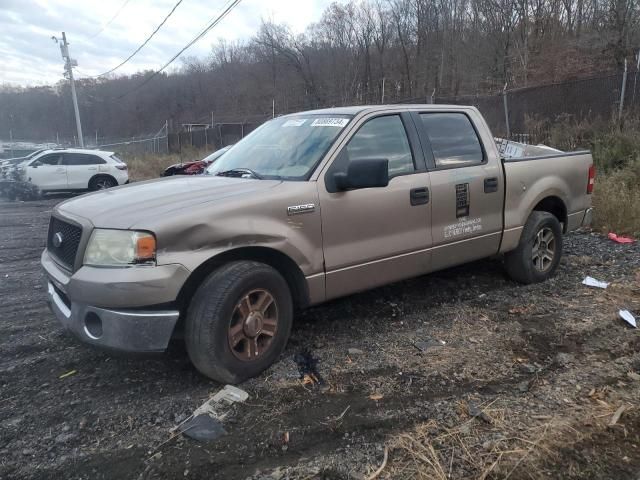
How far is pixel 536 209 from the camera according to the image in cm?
521

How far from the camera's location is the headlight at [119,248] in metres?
2.85

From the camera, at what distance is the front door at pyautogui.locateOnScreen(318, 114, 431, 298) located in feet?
11.6

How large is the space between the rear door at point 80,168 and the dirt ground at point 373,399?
13.5m

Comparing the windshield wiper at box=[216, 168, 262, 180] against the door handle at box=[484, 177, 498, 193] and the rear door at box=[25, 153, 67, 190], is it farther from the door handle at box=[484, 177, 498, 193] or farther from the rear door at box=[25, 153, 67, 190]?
the rear door at box=[25, 153, 67, 190]

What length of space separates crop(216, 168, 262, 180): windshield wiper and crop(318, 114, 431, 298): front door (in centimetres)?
57

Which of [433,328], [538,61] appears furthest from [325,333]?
[538,61]

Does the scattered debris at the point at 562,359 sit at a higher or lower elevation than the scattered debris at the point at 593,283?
lower

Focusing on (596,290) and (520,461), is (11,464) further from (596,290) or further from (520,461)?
(596,290)

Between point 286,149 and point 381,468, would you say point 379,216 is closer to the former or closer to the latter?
point 286,149

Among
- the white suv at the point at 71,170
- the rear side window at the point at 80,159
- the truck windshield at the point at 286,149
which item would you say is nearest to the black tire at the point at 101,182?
the white suv at the point at 71,170

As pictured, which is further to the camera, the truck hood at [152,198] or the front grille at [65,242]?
the front grille at [65,242]

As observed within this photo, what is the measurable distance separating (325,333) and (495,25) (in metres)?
32.8

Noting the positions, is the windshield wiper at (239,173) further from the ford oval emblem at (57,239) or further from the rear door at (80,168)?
the rear door at (80,168)

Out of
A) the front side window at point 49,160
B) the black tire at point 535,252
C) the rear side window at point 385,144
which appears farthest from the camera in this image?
the front side window at point 49,160
